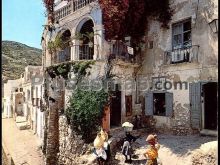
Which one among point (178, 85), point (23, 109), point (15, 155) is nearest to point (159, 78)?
point (178, 85)

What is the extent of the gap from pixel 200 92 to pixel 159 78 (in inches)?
115

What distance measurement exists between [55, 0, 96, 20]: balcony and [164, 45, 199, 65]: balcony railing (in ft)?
17.7

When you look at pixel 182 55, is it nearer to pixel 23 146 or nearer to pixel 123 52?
pixel 123 52

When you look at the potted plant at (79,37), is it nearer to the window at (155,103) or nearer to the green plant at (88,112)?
the green plant at (88,112)

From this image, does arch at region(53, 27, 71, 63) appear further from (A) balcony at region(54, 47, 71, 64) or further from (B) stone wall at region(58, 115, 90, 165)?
(B) stone wall at region(58, 115, 90, 165)

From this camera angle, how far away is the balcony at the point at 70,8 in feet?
56.9

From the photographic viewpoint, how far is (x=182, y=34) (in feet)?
53.5

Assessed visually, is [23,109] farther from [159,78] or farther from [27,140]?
[159,78]

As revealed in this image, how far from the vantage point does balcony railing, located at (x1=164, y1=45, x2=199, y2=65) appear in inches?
602

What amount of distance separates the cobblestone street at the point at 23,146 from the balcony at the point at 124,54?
7.76 meters

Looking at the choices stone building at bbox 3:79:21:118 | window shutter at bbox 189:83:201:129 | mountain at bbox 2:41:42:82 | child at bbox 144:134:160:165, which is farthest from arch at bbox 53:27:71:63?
mountain at bbox 2:41:42:82

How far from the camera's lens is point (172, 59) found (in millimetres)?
16438

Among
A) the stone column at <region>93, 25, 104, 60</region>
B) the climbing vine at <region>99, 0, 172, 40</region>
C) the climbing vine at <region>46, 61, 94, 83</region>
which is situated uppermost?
the climbing vine at <region>99, 0, 172, 40</region>

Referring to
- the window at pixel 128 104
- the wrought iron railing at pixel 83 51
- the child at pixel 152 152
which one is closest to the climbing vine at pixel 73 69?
the wrought iron railing at pixel 83 51
